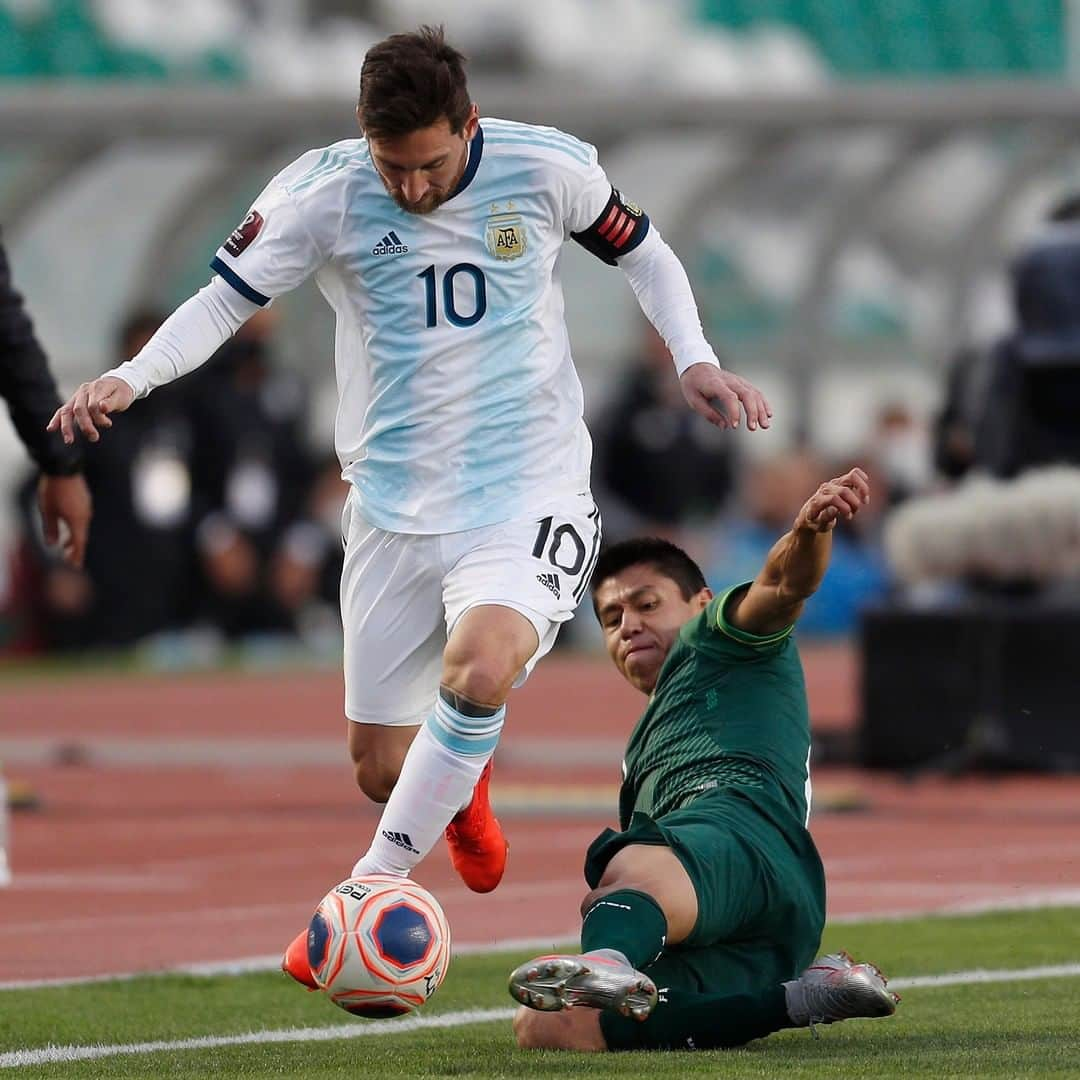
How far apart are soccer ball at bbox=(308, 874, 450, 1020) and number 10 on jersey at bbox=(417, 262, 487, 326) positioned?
4.76ft

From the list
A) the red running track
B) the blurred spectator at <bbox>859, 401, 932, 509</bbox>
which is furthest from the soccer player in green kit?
the blurred spectator at <bbox>859, 401, 932, 509</bbox>

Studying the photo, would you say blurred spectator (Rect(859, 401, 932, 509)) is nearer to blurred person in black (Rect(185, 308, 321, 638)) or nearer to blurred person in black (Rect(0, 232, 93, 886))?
blurred person in black (Rect(185, 308, 321, 638))

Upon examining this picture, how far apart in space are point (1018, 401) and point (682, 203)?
749cm

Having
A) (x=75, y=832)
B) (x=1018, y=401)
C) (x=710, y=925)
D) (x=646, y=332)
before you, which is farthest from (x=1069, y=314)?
(x=710, y=925)

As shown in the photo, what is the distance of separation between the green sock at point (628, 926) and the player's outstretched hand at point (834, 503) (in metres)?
0.85

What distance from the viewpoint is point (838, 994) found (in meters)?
5.88

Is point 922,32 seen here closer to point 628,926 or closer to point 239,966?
point 239,966

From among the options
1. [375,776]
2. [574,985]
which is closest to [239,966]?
[375,776]

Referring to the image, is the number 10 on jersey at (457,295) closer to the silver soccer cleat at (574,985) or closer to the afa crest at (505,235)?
the afa crest at (505,235)

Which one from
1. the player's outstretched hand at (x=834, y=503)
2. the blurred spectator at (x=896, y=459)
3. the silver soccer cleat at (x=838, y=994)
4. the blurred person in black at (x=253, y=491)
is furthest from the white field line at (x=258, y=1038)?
the blurred spectator at (x=896, y=459)

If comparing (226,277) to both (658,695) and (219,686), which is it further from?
(219,686)

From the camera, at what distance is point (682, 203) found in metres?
21.0

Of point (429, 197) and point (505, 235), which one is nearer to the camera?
point (429, 197)

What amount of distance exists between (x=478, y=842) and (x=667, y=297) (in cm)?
140
